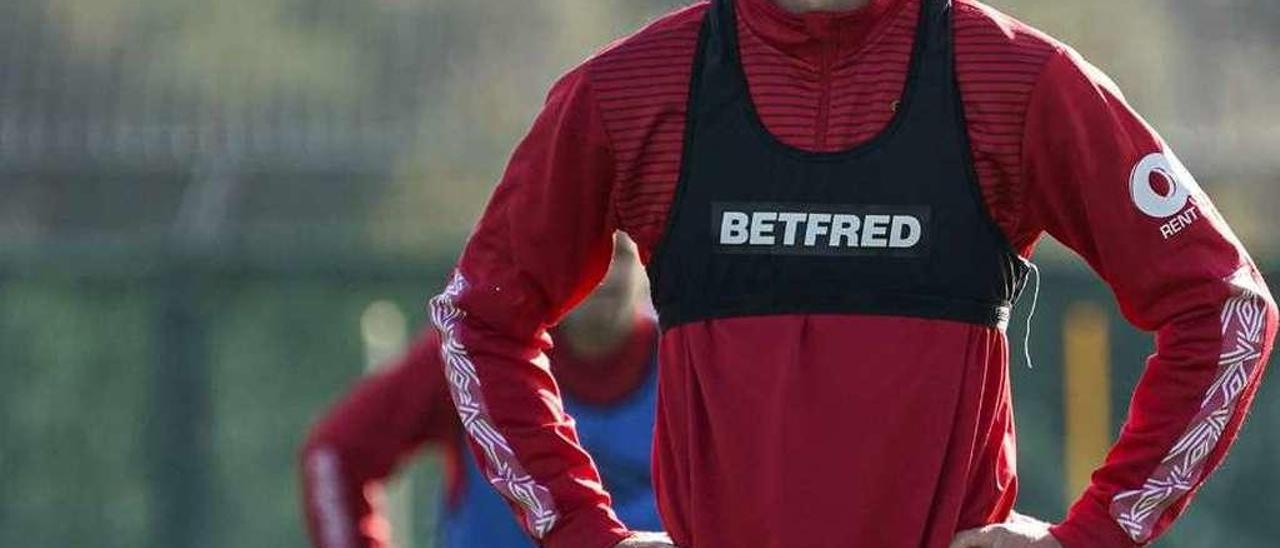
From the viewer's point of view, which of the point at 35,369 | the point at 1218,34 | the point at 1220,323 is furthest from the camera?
the point at 1218,34

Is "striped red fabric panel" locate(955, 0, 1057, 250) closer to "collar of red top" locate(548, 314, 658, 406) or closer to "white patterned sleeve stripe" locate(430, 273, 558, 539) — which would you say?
"white patterned sleeve stripe" locate(430, 273, 558, 539)

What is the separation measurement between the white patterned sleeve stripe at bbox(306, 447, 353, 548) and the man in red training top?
2406mm

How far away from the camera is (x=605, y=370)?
5.94 m

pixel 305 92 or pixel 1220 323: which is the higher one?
pixel 1220 323

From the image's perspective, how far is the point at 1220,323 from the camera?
3549mm

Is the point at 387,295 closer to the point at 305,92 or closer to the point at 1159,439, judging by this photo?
the point at 305,92

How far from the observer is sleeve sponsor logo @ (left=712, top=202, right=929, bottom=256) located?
3.60 metres

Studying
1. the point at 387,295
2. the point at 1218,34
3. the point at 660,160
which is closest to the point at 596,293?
the point at 660,160

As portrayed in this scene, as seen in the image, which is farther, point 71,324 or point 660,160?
point 71,324

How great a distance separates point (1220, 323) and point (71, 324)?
254 inches

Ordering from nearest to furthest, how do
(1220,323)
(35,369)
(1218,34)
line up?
(1220,323), (35,369), (1218,34)

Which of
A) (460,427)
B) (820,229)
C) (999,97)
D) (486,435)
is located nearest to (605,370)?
(460,427)

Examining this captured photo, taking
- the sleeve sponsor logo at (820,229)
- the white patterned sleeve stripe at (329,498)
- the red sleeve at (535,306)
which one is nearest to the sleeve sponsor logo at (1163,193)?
the sleeve sponsor logo at (820,229)

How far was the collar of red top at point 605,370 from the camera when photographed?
5914 mm
